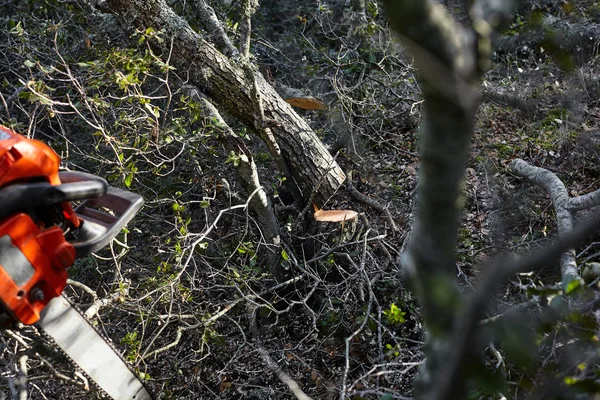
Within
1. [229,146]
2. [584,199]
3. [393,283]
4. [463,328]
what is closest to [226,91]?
[229,146]

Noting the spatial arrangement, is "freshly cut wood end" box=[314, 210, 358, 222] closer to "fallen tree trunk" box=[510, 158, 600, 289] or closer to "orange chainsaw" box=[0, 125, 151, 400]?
"fallen tree trunk" box=[510, 158, 600, 289]

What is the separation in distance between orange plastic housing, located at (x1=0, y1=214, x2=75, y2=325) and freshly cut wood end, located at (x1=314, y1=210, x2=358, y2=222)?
1842 millimetres

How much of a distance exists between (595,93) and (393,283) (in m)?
2.44

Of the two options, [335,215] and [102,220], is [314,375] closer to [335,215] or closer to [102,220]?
[335,215]

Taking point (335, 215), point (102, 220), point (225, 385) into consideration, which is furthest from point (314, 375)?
point (102, 220)

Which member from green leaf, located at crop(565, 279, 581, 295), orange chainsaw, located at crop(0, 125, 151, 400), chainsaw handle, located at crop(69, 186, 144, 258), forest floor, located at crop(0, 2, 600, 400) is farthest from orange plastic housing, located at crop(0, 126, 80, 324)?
green leaf, located at crop(565, 279, 581, 295)

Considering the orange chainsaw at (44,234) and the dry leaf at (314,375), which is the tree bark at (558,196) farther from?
the orange chainsaw at (44,234)

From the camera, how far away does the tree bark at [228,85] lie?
384cm

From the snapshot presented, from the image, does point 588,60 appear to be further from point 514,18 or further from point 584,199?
point 584,199

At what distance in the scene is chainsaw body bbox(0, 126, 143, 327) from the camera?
2.20m

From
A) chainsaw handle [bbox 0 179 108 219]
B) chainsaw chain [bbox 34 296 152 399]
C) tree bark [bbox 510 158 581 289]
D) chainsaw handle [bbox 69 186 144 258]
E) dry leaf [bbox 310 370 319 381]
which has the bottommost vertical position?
dry leaf [bbox 310 370 319 381]

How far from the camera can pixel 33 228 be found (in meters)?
2.26

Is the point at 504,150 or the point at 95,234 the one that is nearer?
the point at 95,234

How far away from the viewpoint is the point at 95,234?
2.50 meters
